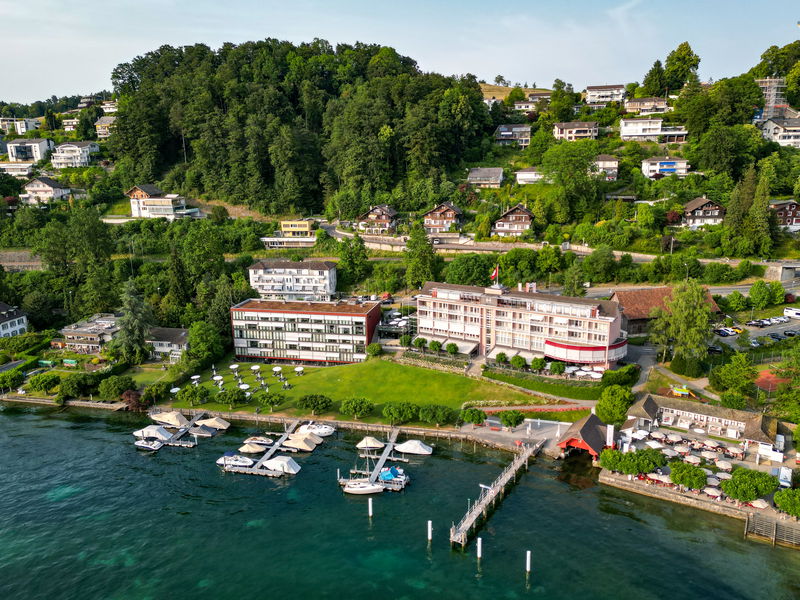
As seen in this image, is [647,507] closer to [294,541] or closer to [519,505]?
[519,505]

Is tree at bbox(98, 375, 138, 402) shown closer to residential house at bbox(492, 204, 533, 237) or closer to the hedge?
the hedge

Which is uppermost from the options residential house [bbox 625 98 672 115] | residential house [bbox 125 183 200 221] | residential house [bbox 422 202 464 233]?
residential house [bbox 625 98 672 115]

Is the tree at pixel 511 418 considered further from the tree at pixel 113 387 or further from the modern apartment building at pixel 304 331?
the tree at pixel 113 387

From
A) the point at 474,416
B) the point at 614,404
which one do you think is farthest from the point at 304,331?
the point at 614,404

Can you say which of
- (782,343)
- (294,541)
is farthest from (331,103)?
(294,541)

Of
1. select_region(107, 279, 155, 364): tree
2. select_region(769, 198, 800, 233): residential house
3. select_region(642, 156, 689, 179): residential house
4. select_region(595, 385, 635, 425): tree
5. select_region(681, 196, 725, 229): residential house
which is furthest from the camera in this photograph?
select_region(642, 156, 689, 179): residential house

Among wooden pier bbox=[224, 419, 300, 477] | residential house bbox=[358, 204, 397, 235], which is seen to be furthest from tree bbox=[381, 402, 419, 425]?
residential house bbox=[358, 204, 397, 235]
